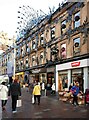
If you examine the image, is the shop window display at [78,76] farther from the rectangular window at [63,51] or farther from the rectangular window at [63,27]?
the rectangular window at [63,27]

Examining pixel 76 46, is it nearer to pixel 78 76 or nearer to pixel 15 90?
pixel 78 76

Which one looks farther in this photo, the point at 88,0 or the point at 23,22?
the point at 23,22

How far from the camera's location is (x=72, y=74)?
91.3 feet

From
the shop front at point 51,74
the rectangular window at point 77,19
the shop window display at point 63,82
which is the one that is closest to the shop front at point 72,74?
the shop window display at point 63,82

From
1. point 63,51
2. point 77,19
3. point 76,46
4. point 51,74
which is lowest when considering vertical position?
point 51,74

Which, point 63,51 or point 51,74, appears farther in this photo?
point 51,74

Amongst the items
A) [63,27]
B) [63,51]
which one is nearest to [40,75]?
[63,51]

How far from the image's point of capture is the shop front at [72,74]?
2423 cm

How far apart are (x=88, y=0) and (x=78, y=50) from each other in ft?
16.4

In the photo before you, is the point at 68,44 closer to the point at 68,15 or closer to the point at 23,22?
the point at 68,15

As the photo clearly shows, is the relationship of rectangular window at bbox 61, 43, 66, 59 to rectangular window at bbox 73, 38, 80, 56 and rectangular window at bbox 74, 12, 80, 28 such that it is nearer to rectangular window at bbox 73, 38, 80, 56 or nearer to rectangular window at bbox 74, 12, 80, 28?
rectangular window at bbox 73, 38, 80, 56

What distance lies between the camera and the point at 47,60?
34.8 metres

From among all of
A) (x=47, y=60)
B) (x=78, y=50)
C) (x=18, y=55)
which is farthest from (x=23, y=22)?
(x=78, y=50)

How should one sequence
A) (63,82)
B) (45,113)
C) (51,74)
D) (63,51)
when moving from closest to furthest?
(45,113) → (63,51) → (63,82) → (51,74)
